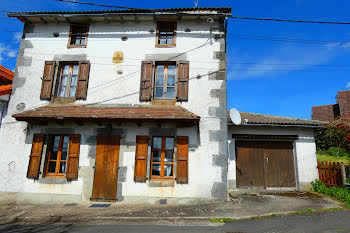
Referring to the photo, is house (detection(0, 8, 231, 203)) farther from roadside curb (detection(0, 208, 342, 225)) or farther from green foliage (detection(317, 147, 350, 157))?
green foliage (detection(317, 147, 350, 157))

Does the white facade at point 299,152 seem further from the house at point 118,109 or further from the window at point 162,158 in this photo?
the window at point 162,158

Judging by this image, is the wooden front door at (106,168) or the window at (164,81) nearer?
the wooden front door at (106,168)

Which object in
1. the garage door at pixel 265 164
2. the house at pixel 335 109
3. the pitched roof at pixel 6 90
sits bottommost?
the garage door at pixel 265 164

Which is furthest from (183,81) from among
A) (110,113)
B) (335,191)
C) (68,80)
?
(335,191)

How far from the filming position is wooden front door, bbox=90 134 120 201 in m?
7.05

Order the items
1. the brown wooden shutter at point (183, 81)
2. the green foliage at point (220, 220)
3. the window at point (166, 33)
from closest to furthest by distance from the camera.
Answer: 1. the green foliage at point (220, 220)
2. the brown wooden shutter at point (183, 81)
3. the window at point (166, 33)

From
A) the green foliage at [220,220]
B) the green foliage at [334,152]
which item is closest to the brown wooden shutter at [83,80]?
the green foliage at [220,220]

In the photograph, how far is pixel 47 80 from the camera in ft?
26.5

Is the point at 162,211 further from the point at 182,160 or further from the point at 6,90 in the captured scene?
the point at 6,90

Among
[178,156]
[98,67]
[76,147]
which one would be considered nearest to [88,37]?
[98,67]

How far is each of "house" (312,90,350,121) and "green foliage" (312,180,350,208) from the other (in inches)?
629

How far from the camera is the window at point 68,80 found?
822cm

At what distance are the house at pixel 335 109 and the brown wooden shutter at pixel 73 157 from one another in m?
23.9

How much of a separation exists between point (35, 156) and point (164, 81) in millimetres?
5519
